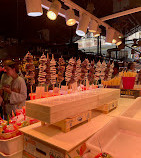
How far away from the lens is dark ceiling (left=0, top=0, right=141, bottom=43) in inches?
130

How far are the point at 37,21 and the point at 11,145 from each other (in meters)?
5.50

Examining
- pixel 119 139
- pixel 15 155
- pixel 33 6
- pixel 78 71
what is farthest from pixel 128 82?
pixel 15 155

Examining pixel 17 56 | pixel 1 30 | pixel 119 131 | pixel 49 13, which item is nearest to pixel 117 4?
pixel 49 13

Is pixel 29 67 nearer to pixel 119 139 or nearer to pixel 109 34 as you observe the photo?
pixel 119 139

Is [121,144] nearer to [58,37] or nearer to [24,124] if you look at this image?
[24,124]

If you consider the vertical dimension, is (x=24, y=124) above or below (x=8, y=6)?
below

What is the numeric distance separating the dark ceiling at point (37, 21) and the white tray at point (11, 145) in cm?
307

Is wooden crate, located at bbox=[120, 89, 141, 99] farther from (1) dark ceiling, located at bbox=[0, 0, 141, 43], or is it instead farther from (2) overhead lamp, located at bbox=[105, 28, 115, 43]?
(1) dark ceiling, located at bbox=[0, 0, 141, 43]

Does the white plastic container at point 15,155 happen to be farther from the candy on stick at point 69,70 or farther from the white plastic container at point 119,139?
the candy on stick at point 69,70

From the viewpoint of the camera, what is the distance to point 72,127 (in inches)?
46.4

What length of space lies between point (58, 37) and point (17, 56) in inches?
125

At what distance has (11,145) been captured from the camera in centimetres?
109

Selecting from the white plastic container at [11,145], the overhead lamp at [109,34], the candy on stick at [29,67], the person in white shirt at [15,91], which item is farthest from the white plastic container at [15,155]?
the overhead lamp at [109,34]

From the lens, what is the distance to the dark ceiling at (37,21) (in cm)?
331
